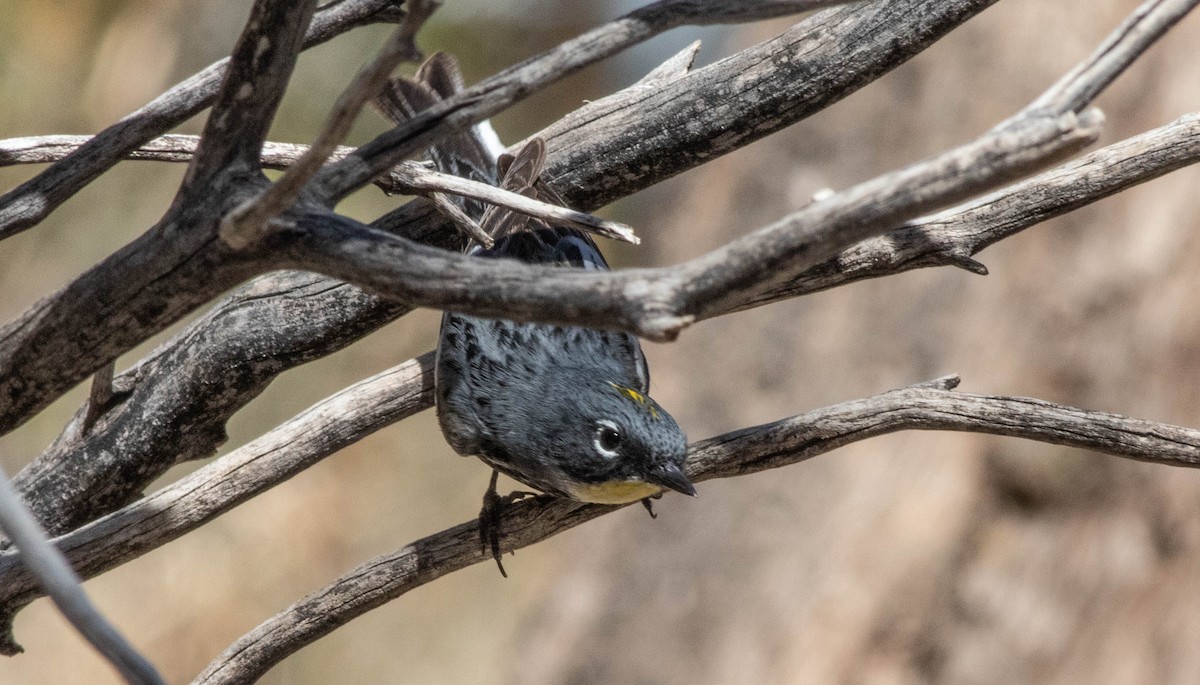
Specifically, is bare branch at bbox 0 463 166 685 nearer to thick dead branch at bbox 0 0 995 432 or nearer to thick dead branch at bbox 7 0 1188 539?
thick dead branch at bbox 0 0 995 432

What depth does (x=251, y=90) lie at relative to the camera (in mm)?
1730

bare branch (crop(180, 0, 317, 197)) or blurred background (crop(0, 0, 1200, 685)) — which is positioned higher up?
bare branch (crop(180, 0, 317, 197))

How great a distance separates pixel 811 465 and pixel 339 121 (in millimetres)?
5604

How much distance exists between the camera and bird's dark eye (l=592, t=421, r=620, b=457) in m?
2.81

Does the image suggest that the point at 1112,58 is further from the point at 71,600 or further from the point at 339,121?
the point at 71,600

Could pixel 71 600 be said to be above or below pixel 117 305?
below

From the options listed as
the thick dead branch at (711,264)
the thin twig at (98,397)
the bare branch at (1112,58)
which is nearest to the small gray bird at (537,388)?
the thin twig at (98,397)

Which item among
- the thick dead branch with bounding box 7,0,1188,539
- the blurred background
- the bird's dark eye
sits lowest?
the blurred background

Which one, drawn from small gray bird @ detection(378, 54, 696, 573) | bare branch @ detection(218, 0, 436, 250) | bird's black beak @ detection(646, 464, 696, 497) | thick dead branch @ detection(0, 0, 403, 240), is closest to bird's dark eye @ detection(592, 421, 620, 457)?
small gray bird @ detection(378, 54, 696, 573)

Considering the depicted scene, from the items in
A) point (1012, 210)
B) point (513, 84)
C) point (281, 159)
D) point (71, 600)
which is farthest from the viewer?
point (1012, 210)

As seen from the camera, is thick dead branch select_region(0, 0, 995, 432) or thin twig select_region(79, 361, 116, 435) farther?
thin twig select_region(79, 361, 116, 435)

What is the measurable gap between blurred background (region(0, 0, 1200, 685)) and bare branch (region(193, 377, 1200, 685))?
3.71 meters

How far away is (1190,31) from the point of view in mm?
5945

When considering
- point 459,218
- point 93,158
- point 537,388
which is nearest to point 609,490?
point 537,388
